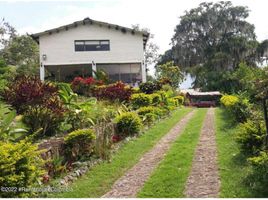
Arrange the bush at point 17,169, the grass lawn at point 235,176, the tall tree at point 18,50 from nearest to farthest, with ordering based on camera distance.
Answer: the bush at point 17,169
the grass lawn at point 235,176
the tall tree at point 18,50

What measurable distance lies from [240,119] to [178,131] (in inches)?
105

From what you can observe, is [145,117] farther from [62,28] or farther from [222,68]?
[222,68]

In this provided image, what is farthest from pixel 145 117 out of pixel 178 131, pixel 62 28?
pixel 62 28

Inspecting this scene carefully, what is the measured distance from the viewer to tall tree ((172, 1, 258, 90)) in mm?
45719

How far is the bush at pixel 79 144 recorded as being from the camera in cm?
954

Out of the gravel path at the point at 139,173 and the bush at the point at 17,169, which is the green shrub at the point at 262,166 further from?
the bush at the point at 17,169

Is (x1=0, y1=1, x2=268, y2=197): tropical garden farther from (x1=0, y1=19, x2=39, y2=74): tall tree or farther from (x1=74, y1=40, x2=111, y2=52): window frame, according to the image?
(x1=0, y1=19, x2=39, y2=74): tall tree

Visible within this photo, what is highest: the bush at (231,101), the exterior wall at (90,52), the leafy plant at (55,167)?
the exterior wall at (90,52)

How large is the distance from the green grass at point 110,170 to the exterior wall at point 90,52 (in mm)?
18381

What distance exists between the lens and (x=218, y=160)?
9.57 m

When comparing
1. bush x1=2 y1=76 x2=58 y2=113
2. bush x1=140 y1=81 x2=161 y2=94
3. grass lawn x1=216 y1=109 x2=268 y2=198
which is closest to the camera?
grass lawn x1=216 y1=109 x2=268 y2=198

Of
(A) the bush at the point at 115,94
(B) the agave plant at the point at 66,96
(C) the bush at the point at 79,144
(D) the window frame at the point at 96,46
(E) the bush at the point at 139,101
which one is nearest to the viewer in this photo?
(C) the bush at the point at 79,144

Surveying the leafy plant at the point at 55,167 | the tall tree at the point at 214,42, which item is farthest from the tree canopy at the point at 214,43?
the leafy plant at the point at 55,167

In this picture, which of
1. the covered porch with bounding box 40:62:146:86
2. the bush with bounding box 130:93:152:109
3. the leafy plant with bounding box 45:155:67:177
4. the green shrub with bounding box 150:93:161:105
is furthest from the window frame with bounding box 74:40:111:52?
the leafy plant with bounding box 45:155:67:177
